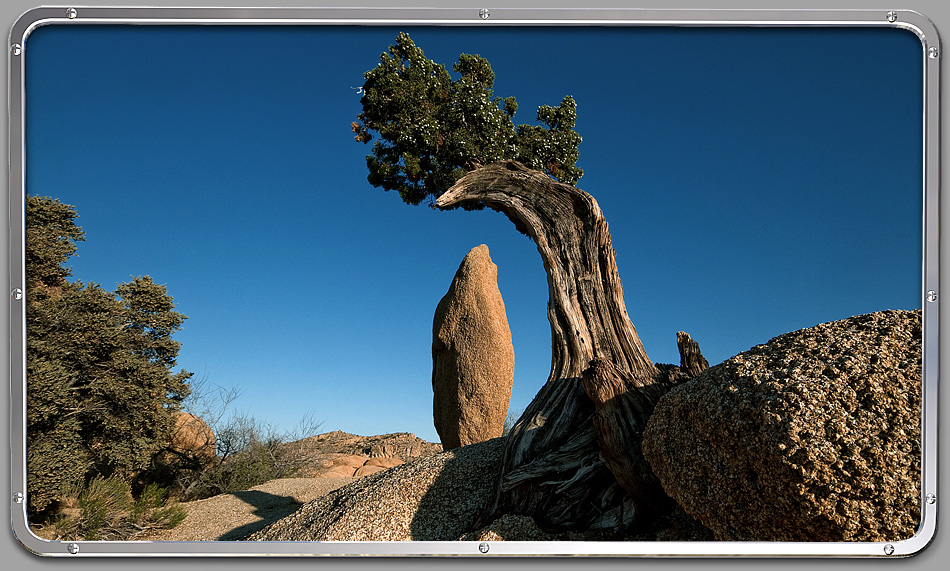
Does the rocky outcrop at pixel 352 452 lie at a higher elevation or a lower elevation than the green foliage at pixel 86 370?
lower

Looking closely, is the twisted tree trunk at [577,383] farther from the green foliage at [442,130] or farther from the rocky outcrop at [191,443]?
the rocky outcrop at [191,443]

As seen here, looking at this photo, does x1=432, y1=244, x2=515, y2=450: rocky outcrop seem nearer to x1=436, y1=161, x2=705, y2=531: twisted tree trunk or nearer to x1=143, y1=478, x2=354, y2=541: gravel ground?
x1=143, y1=478, x2=354, y2=541: gravel ground

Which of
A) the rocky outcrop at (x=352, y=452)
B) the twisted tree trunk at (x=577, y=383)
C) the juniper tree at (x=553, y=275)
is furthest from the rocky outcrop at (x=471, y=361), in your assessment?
the twisted tree trunk at (x=577, y=383)

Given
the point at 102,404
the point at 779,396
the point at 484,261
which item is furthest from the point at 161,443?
the point at 779,396

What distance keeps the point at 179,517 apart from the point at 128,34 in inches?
167

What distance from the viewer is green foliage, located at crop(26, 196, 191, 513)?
13.3ft

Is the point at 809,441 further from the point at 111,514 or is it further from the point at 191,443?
the point at 191,443

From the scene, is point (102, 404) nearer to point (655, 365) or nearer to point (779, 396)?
point (655, 365)

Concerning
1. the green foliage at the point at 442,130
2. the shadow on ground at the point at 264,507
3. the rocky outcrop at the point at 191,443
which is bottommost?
the shadow on ground at the point at 264,507

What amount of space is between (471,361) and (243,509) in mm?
3665

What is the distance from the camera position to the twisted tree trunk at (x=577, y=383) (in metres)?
4.55

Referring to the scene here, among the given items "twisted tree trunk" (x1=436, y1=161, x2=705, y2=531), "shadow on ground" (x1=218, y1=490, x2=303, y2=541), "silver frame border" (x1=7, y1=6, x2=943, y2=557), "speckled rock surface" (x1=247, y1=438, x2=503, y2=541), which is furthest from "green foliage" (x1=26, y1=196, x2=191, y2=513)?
"twisted tree trunk" (x1=436, y1=161, x2=705, y2=531)

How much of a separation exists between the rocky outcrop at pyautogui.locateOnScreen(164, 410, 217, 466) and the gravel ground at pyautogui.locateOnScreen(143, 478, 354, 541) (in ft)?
2.63

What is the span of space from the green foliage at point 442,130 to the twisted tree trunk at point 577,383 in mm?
957
